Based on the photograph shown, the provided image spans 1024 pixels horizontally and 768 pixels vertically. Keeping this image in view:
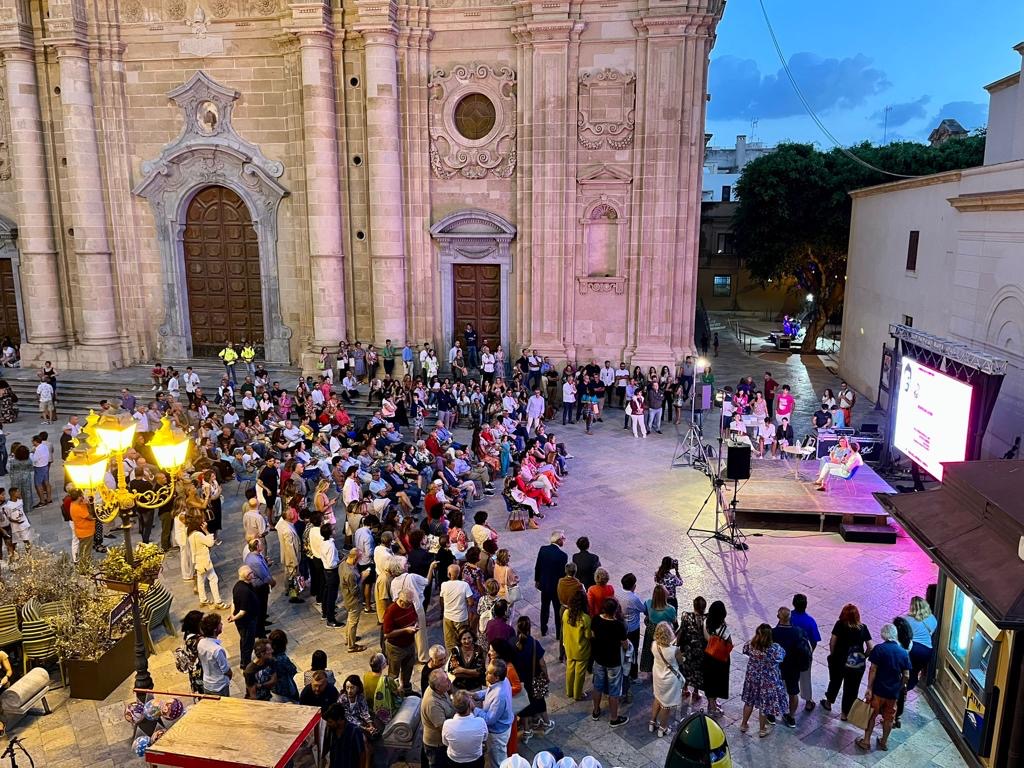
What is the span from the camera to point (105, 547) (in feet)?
43.0

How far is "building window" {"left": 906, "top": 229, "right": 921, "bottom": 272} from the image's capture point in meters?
20.7

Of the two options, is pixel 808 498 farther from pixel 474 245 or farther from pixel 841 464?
pixel 474 245

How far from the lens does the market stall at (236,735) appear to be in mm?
6348

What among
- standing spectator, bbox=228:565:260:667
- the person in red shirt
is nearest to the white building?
the person in red shirt

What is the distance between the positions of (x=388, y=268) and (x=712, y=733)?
19.5m

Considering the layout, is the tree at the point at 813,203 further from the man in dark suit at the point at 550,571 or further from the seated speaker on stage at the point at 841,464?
the man in dark suit at the point at 550,571

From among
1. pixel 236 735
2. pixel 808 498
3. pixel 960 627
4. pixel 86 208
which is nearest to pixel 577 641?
pixel 236 735

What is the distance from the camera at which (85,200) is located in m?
23.7

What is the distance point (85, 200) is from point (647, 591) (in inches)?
829

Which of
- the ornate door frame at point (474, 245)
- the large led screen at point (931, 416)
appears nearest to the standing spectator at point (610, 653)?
the large led screen at point (931, 416)

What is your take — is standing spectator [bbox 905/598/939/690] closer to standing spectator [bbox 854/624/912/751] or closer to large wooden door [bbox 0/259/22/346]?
standing spectator [bbox 854/624/912/751]

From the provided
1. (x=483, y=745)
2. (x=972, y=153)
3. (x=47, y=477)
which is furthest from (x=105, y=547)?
(x=972, y=153)

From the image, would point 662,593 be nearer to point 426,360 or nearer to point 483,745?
point 483,745

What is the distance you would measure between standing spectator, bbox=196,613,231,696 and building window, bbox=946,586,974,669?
7536 mm
